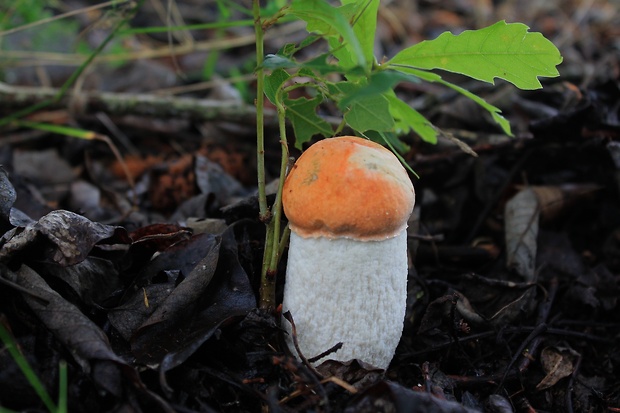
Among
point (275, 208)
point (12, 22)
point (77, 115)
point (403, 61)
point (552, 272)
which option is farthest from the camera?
point (77, 115)

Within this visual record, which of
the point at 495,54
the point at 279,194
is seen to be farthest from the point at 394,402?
the point at 495,54

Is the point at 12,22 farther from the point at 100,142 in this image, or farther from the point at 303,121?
the point at 303,121

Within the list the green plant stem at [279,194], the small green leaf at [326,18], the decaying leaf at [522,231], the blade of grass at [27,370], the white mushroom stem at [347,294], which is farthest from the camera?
the decaying leaf at [522,231]

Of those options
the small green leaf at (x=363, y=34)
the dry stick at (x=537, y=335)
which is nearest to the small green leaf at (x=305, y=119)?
the small green leaf at (x=363, y=34)

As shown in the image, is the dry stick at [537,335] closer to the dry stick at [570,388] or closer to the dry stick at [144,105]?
the dry stick at [570,388]

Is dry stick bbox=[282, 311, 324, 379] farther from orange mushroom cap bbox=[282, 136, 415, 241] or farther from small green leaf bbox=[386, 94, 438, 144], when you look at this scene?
small green leaf bbox=[386, 94, 438, 144]

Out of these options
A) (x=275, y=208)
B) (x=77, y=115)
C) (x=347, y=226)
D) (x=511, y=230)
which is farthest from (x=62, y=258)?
(x=77, y=115)

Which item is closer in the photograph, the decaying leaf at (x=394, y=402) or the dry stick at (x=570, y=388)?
the decaying leaf at (x=394, y=402)
